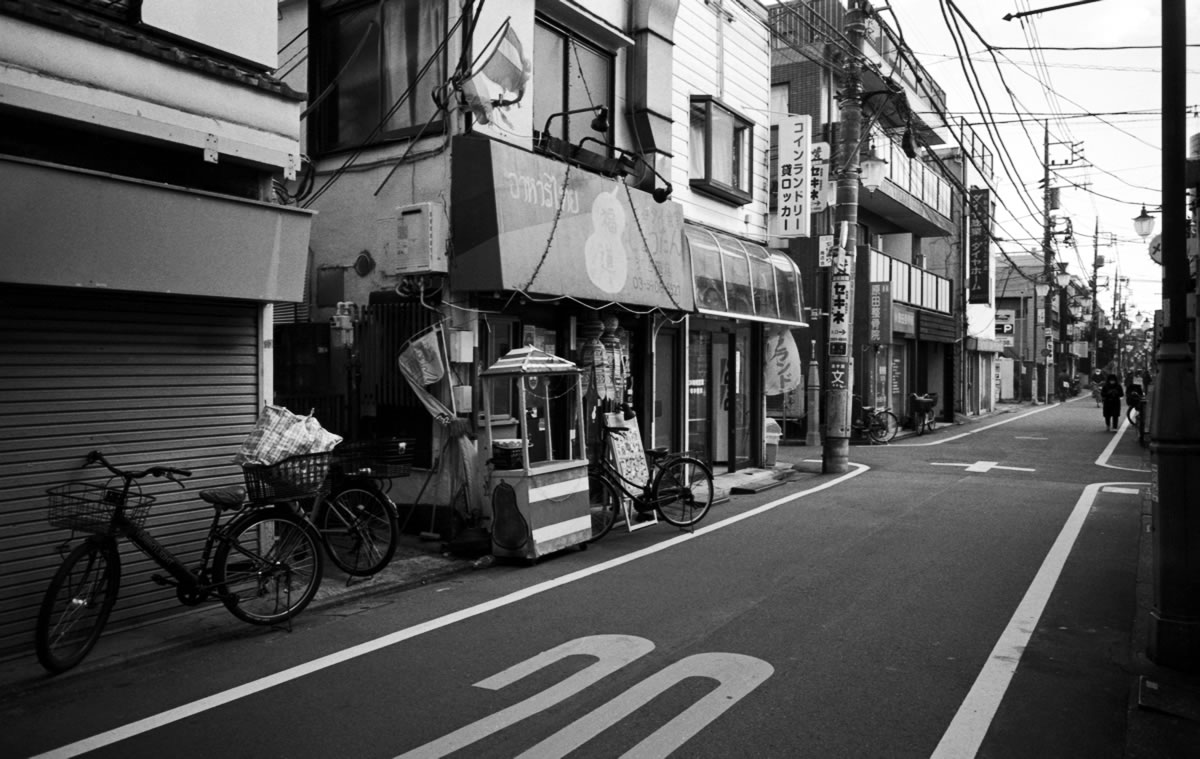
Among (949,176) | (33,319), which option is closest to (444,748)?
(33,319)

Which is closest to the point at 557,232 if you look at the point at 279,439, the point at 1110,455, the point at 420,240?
the point at 420,240

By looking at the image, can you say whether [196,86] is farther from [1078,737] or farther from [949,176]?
[949,176]

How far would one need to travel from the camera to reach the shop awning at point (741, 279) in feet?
47.9

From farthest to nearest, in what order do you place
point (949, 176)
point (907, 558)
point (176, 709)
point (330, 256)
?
point (949, 176) → point (330, 256) → point (907, 558) → point (176, 709)

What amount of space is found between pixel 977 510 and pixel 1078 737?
8.18 m

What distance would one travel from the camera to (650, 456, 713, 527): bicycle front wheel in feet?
36.3

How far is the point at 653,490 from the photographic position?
11.0m

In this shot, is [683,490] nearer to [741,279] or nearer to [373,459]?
[373,459]

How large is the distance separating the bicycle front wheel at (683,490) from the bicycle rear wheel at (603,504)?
0.60m

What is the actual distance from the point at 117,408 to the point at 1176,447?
7.75 metres

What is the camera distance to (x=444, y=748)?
4508 millimetres

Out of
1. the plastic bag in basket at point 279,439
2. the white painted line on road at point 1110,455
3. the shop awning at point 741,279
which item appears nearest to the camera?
the plastic bag in basket at point 279,439

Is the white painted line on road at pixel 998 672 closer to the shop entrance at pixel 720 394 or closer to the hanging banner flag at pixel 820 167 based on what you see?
the shop entrance at pixel 720 394

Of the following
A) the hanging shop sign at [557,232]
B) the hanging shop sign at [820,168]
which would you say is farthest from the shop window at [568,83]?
the hanging shop sign at [820,168]
